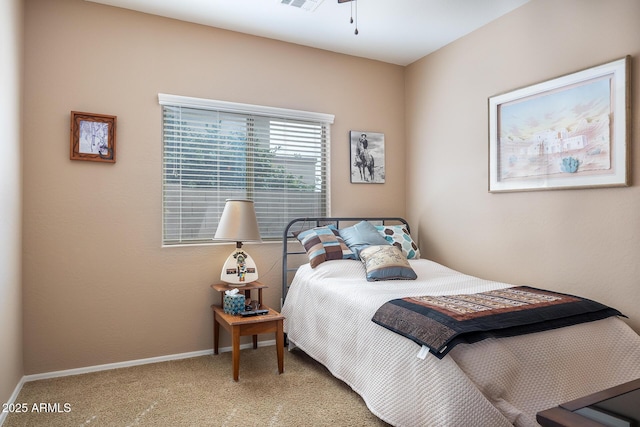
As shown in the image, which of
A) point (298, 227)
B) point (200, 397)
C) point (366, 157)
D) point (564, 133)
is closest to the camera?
point (200, 397)

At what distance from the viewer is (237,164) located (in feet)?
11.8

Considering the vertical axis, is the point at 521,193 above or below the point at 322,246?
above

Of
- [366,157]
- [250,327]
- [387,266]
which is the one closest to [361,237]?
[387,266]

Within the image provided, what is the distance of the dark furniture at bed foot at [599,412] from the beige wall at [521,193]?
1.16 meters

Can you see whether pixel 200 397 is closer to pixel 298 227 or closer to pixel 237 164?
pixel 298 227

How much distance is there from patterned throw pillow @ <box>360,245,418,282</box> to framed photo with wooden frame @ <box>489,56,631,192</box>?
0.97m

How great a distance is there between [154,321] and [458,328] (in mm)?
2376

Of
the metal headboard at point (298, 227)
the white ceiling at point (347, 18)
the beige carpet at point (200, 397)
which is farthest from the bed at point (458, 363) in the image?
the white ceiling at point (347, 18)

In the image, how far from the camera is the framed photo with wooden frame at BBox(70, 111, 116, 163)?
3008 mm

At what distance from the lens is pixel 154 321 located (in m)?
3.27

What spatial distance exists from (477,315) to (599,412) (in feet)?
2.23

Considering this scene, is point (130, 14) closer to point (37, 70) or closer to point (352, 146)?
point (37, 70)

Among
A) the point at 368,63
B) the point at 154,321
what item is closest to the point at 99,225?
the point at 154,321

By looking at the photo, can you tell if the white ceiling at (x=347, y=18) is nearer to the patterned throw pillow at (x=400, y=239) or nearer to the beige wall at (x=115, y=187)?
the beige wall at (x=115, y=187)
